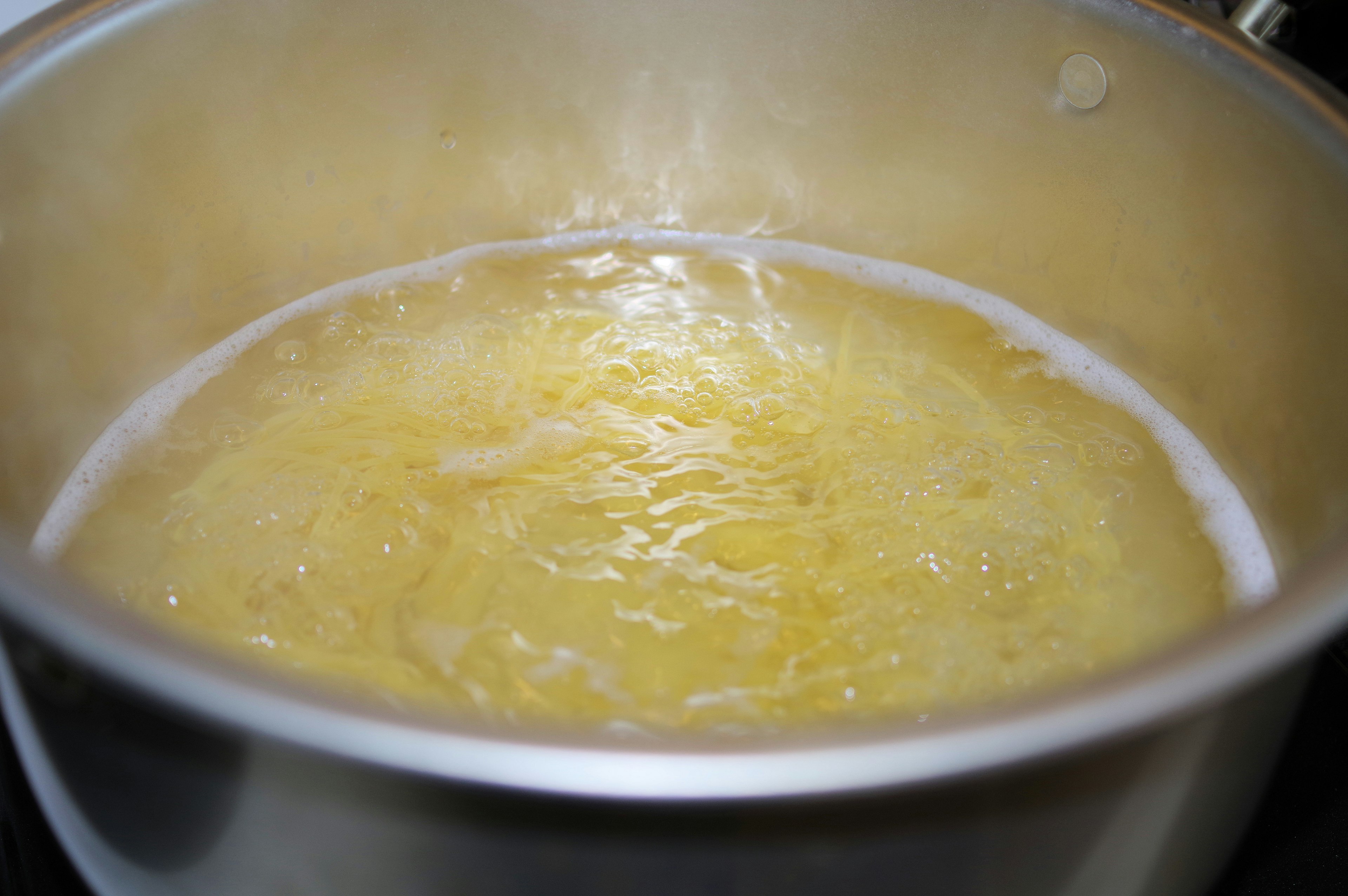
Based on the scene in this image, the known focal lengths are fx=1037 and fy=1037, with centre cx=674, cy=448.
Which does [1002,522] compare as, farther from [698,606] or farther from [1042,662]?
[698,606]

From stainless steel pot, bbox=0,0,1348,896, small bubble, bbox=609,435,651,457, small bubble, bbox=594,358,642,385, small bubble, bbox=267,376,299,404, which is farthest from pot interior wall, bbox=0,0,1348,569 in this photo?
small bubble, bbox=609,435,651,457

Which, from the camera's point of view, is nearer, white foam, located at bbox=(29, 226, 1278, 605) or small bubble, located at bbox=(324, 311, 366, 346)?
white foam, located at bbox=(29, 226, 1278, 605)

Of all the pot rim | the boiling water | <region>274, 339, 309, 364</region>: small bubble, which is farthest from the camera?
<region>274, 339, 309, 364</region>: small bubble

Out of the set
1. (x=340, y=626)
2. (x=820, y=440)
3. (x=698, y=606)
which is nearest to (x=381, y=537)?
(x=340, y=626)

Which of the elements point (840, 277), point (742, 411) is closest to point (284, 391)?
point (742, 411)

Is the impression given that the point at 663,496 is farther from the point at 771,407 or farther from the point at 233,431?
the point at 233,431

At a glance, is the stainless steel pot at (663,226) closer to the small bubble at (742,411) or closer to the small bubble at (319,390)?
the small bubble at (319,390)

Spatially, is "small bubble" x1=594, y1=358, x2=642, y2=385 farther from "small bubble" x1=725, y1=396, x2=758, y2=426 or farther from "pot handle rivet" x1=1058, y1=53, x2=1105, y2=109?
"pot handle rivet" x1=1058, y1=53, x2=1105, y2=109

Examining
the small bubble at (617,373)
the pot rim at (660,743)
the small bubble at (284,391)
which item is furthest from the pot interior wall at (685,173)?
the pot rim at (660,743)
